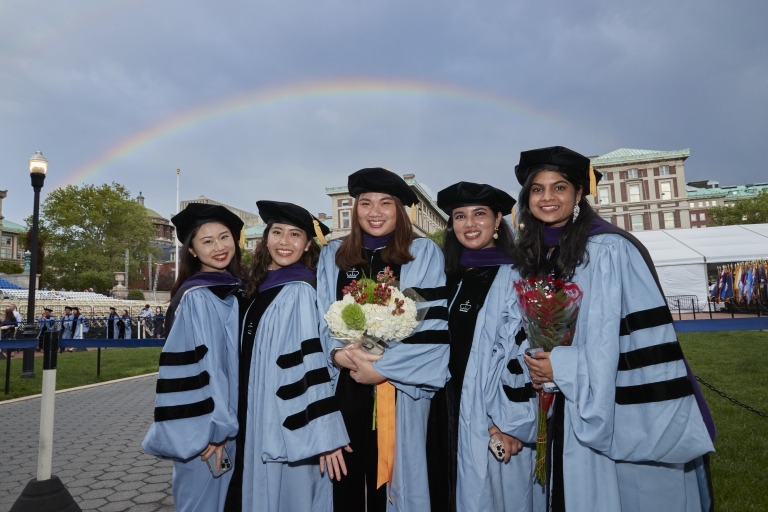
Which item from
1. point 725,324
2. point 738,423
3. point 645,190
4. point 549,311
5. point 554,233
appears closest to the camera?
point 549,311

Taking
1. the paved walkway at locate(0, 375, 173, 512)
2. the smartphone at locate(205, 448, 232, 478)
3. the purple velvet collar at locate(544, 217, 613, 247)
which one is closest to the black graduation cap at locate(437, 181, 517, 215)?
the purple velvet collar at locate(544, 217, 613, 247)

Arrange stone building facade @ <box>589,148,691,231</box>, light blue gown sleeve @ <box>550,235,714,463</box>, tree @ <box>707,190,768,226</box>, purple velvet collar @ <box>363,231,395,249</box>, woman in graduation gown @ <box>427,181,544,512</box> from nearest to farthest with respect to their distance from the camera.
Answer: light blue gown sleeve @ <box>550,235,714,463</box> < woman in graduation gown @ <box>427,181,544,512</box> < purple velvet collar @ <box>363,231,395,249</box> < tree @ <box>707,190,768,226</box> < stone building facade @ <box>589,148,691,231</box>

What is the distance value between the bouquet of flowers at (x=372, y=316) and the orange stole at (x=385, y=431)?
0.31m

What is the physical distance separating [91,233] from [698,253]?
47.0 meters

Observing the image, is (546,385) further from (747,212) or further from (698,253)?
(747,212)

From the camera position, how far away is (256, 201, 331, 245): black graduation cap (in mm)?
3391

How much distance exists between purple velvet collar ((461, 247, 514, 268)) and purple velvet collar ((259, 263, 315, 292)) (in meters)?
1.07

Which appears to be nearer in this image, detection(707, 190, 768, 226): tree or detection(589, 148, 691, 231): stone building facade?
detection(707, 190, 768, 226): tree

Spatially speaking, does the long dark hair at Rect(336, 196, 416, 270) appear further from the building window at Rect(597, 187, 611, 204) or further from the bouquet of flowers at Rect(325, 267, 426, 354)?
the building window at Rect(597, 187, 611, 204)

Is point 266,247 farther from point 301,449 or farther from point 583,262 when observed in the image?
point 583,262

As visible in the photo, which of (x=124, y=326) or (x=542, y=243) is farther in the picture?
(x=124, y=326)

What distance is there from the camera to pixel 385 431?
2.94 meters

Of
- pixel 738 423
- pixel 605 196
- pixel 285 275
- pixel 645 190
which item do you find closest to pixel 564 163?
pixel 285 275

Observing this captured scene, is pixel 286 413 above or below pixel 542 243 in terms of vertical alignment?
below
